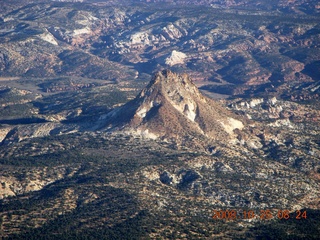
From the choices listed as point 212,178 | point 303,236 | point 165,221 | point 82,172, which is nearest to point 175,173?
point 212,178

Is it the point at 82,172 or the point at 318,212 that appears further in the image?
the point at 82,172

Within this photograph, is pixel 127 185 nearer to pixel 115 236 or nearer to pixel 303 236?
pixel 115 236

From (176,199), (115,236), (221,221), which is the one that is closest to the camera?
(115,236)

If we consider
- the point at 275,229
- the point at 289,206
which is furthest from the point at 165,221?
the point at 289,206

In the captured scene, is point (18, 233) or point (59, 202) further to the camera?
point (59, 202)

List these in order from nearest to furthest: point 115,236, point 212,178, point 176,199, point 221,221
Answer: point 115,236, point 221,221, point 176,199, point 212,178

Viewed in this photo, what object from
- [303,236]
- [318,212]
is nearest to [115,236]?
[303,236]

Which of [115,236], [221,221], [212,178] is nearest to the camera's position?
[115,236]

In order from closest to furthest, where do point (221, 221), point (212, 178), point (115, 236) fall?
1. point (115, 236)
2. point (221, 221)
3. point (212, 178)

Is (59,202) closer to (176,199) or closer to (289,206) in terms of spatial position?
(176,199)
